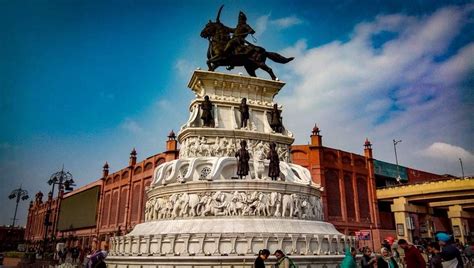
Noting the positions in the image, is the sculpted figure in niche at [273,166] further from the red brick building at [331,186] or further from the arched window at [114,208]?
the arched window at [114,208]

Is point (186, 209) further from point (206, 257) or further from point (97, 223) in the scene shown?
point (97, 223)

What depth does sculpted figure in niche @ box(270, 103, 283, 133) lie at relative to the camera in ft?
78.4

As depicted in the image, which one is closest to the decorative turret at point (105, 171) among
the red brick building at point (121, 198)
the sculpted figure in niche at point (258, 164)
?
the red brick building at point (121, 198)

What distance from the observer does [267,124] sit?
23969 mm

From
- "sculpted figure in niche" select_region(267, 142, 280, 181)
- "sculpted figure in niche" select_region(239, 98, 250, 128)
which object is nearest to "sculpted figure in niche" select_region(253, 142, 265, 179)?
"sculpted figure in niche" select_region(267, 142, 280, 181)

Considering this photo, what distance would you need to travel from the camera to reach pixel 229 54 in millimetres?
25859

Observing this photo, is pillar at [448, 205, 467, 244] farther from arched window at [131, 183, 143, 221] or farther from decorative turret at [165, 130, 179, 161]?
arched window at [131, 183, 143, 221]

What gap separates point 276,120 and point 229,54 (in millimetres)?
6051

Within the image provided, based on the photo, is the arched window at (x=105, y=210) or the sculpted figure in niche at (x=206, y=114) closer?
the sculpted figure in niche at (x=206, y=114)

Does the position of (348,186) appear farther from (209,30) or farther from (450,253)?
(450,253)

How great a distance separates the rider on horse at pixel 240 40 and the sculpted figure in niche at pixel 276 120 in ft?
16.4

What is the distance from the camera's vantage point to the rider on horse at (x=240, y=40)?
26.0 metres

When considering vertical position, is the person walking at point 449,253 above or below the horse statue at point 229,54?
below

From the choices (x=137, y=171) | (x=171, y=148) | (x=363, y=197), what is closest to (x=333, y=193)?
(x=363, y=197)
